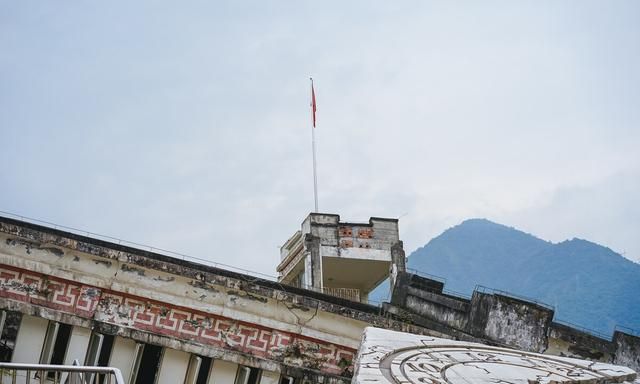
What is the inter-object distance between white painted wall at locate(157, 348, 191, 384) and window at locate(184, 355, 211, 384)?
0.08 m

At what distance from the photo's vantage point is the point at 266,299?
11820 mm

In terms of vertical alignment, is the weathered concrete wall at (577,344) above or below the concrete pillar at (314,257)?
below

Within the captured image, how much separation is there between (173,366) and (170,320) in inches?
32.5

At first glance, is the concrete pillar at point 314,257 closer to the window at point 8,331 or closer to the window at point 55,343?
the window at point 55,343

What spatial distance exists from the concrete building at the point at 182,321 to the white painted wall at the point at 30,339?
0.06 ft

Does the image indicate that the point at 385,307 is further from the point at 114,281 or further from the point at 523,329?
the point at 114,281

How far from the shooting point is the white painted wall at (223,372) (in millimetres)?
11438

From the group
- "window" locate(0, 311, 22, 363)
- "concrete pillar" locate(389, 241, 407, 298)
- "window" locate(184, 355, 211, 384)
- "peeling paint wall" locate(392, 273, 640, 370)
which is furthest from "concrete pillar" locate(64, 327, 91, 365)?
"concrete pillar" locate(389, 241, 407, 298)

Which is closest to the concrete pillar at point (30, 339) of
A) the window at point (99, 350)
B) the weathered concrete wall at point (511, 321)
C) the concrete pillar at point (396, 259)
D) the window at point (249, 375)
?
the window at point (99, 350)

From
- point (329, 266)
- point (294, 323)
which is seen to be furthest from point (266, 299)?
point (329, 266)

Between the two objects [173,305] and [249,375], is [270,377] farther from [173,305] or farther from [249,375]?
[173,305]

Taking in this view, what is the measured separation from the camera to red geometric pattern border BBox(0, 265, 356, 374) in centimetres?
1141

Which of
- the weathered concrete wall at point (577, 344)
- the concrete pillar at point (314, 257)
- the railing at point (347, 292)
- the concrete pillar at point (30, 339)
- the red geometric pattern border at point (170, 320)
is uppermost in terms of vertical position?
the concrete pillar at point (314, 257)

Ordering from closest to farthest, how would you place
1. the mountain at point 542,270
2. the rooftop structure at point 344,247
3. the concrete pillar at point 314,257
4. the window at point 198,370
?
the window at point 198,370 → the concrete pillar at point 314,257 → the rooftop structure at point 344,247 → the mountain at point 542,270
